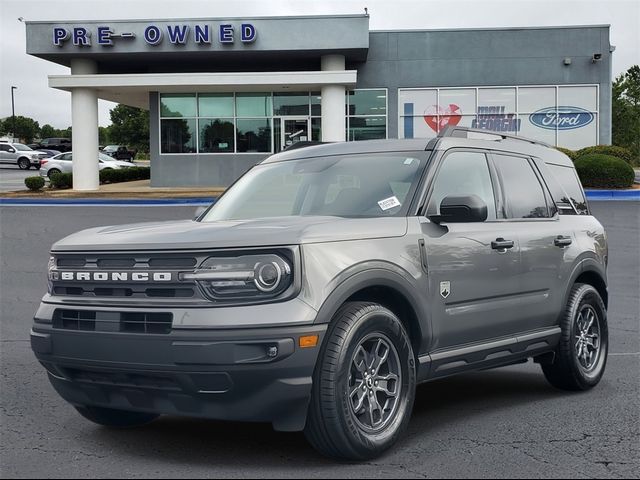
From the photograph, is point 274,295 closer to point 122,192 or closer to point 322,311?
point 322,311

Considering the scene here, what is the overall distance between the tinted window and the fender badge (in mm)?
1202

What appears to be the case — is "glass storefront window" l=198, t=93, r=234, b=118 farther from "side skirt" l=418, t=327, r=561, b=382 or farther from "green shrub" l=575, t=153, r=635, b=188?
"side skirt" l=418, t=327, r=561, b=382

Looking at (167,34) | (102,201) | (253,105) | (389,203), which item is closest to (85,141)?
(167,34)

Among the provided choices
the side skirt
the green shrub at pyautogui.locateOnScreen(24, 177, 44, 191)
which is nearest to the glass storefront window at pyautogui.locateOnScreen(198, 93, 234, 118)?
the green shrub at pyautogui.locateOnScreen(24, 177, 44, 191)

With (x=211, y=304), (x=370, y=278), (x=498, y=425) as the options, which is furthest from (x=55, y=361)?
(x=498, y=425)

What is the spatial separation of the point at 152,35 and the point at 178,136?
4.30 metres

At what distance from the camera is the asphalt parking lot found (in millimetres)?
4555

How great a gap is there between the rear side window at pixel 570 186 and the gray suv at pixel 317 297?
3.10ft

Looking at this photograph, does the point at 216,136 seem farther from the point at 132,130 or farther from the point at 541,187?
the point at 132,130

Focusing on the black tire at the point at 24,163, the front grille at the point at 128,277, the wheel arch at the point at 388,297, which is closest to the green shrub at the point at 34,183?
the front grille at the point at 128,277

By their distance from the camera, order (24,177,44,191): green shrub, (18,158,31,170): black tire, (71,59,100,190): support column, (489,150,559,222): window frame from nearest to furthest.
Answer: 1. (489,150,559,222): window frame
2. (24,177,44,191): green shrub
3. (71,59,100,190): support column
4. (18,158,31,170): black tire

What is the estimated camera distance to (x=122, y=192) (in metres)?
29.4

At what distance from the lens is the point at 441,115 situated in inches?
1286

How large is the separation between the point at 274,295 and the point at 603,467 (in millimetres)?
2110
